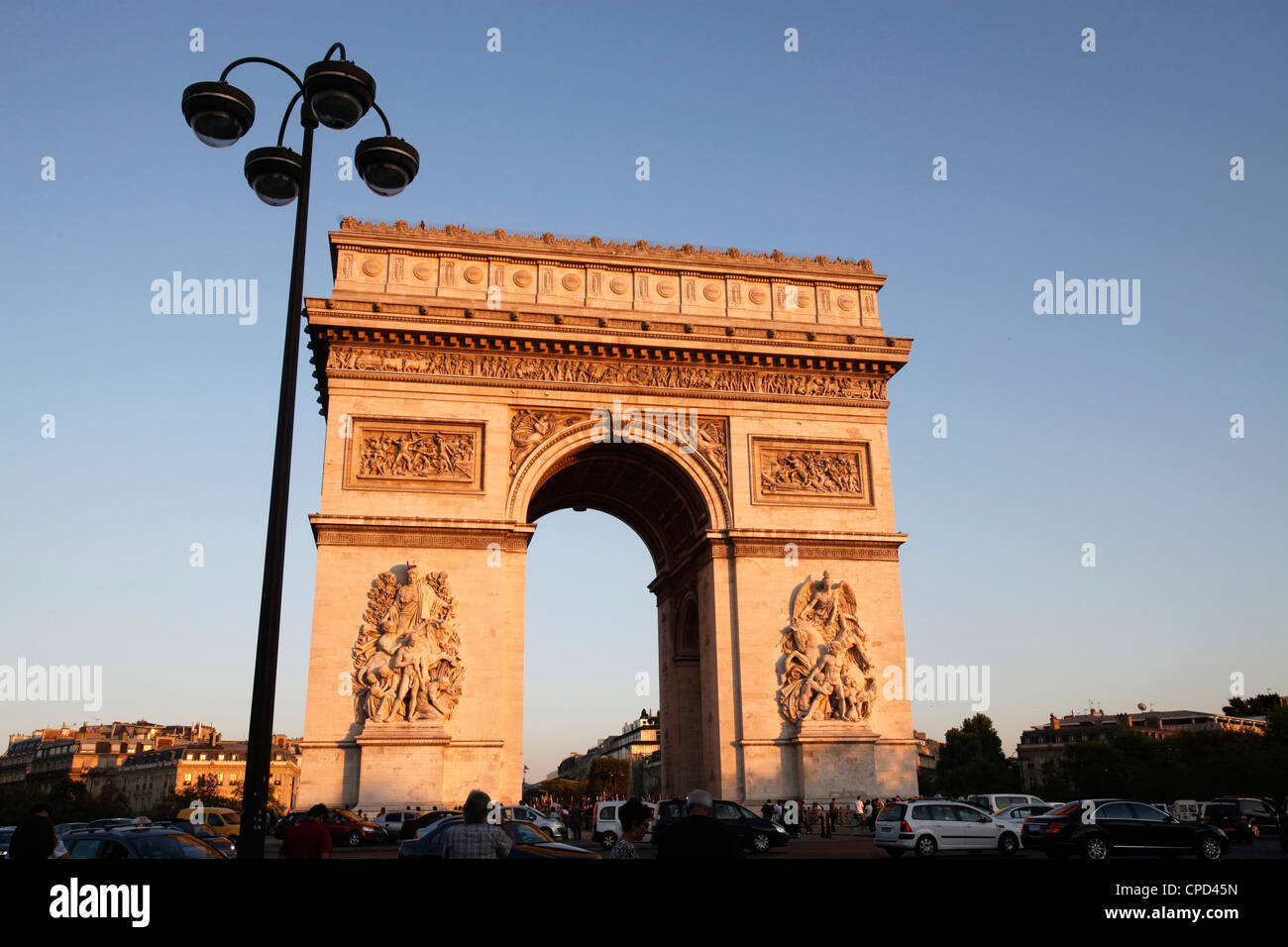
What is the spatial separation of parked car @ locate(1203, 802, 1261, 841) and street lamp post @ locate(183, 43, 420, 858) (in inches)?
995

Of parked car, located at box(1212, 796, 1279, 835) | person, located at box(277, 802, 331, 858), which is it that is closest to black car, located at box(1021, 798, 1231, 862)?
parked car, located at box(1212, 796, 1279, 835)

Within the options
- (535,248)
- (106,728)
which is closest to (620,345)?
(535,248)

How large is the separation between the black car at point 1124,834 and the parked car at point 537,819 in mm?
10302

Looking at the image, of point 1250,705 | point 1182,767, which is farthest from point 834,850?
→ point 1250,705

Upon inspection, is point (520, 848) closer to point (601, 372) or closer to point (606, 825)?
point (606, 825)

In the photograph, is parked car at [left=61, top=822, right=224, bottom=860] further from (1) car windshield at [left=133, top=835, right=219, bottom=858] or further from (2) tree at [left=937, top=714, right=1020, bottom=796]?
(2) tree at [left=937, top=714, right=1020, bottom=796]

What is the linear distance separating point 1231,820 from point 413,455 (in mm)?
23048

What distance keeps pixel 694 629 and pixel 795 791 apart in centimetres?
704

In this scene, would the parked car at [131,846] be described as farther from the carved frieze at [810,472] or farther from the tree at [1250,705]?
the tree at [1250,705]

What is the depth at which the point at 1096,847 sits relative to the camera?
17109mm

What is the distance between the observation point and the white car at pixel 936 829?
18672 mm

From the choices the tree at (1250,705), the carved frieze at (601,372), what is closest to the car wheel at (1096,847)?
the carved frieze at (601,372)

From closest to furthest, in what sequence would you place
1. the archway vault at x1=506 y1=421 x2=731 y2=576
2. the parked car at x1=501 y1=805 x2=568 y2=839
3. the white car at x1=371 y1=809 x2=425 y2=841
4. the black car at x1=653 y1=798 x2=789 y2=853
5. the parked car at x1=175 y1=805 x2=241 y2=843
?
the black car at x1=653 y1=798 x2=789 y2=853 → the parked car at x1=501 y1=805 x2=568 y2=839 → the white car at x1=371 y1=809 x2=425 y2=841 → the parked car at x1=175 y1=805 x2=241 y2=843 → the archway vault at x1=506 y1=421 x2=731 y2=576

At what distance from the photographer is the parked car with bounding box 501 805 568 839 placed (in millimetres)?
21892
